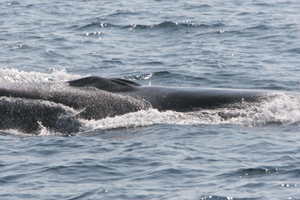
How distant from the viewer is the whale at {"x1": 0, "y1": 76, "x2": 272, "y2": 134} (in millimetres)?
12383

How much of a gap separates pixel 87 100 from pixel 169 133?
2709mm

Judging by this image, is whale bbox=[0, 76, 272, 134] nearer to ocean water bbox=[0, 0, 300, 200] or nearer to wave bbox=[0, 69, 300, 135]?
wave bbox=[0, 69, 300, 135]

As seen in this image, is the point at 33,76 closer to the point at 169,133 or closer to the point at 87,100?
the point at 87,100

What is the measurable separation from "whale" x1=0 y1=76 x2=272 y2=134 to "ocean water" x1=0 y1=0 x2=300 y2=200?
0.30 meters

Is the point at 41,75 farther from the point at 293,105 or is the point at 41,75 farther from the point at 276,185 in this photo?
the point at 276,185

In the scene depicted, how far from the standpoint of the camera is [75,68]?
68.6 feet

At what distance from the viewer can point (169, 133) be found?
11.4 meters

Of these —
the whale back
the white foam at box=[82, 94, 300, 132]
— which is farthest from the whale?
the white foam at box=[82, 94, 300, 132]

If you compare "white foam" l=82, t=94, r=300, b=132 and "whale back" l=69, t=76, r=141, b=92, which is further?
"whale back" l=69, t=76, r=141, b=92

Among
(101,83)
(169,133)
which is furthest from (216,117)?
(101,83)

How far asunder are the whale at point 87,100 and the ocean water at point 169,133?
0.30m

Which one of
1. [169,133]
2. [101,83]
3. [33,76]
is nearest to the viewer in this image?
[169,133]

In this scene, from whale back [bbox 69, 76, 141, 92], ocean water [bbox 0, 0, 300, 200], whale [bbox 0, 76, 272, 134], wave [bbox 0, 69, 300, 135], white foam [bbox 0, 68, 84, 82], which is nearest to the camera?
ocean water [bbox 0, 0, 300, 200]

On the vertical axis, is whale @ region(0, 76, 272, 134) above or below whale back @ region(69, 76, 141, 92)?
below
